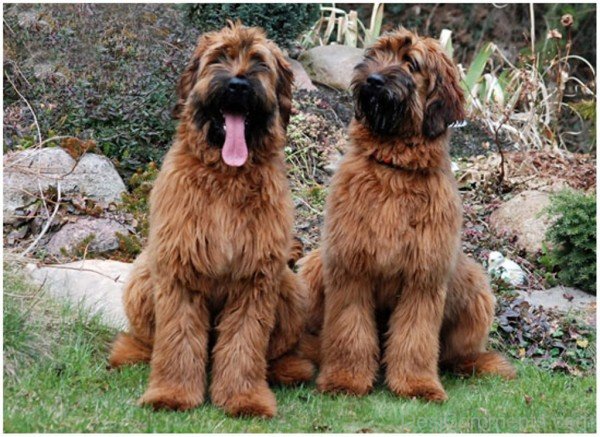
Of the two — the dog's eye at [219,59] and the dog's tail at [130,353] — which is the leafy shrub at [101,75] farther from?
the dog's eye at [219,59]

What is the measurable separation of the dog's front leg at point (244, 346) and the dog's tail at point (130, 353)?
0.72 m

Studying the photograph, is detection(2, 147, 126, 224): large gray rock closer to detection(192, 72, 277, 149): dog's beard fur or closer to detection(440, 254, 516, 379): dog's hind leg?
detection(192, 72, 277, 149): dog's beard fur

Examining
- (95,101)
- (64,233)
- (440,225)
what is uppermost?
(440,225)

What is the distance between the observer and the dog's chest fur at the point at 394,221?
5.75m

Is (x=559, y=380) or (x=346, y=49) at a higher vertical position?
(x=346, y=49)

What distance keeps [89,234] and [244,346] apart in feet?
9.78

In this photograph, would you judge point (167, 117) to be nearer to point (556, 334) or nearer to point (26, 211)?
A: point (26, 211)

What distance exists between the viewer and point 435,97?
5.77 meters

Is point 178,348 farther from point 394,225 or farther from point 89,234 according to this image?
point 89,234

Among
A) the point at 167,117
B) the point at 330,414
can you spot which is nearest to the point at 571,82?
the point at 167,117

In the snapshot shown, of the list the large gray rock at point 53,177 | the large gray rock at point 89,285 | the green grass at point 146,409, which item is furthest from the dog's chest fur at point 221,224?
the large gray rock at point 53,177

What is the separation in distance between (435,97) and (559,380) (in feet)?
7.52

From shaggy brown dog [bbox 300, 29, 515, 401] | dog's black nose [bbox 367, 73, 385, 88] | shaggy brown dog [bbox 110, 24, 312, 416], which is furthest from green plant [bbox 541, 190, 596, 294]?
shaggy brown dog [bbox 110, 24, 312, 416]

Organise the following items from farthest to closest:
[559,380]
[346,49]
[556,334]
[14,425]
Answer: [346,49] < [556,334] < [559,380] < [14,425]
